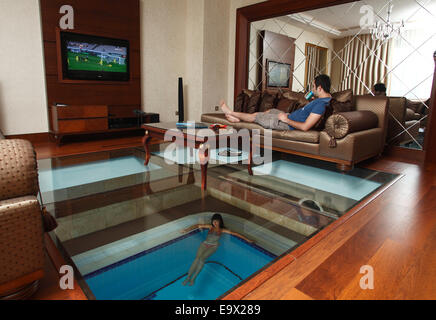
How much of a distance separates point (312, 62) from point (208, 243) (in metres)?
3.78

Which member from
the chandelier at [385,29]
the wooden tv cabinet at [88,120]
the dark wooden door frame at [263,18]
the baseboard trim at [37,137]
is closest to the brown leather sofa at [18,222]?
the wooden tv cabinet at [88,120]

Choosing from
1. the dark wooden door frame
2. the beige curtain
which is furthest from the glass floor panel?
the beige curtain

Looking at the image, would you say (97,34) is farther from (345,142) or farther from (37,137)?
(345,142)

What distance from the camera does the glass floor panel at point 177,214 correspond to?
1.36 metres

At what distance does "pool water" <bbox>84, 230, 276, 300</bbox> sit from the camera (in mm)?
1240

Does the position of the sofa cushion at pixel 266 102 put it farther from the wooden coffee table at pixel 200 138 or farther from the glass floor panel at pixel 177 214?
the wooden coffee table at pixel 200 138

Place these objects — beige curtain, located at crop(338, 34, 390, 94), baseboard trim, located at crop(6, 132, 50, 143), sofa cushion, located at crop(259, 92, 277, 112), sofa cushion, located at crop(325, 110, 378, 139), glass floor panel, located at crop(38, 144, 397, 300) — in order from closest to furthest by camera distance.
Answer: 1. glass floor panel, located at crop(38, 144, 397, 300)
2. sofa cushion, located at crop(325, 110, 378, 139)
3. beige curtain, located at crop(338, 34, 390, 94)
4. baseboard trim, located at crop(6, 132, 50, 143)
5. sofa cushion, located at crop(259, 92, 277, 112)

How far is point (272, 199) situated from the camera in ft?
7.70

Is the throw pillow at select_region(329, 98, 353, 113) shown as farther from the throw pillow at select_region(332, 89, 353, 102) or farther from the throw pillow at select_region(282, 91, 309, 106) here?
the throw pillow at select_region(282, 91, 309, 106)

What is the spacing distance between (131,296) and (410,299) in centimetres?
110

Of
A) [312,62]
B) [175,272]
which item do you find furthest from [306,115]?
[175,272]

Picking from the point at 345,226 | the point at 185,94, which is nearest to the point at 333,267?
the point at 345,226

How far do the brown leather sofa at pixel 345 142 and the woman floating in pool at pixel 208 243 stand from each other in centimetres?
164

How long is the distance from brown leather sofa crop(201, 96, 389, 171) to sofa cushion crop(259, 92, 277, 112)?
1.74 feet
